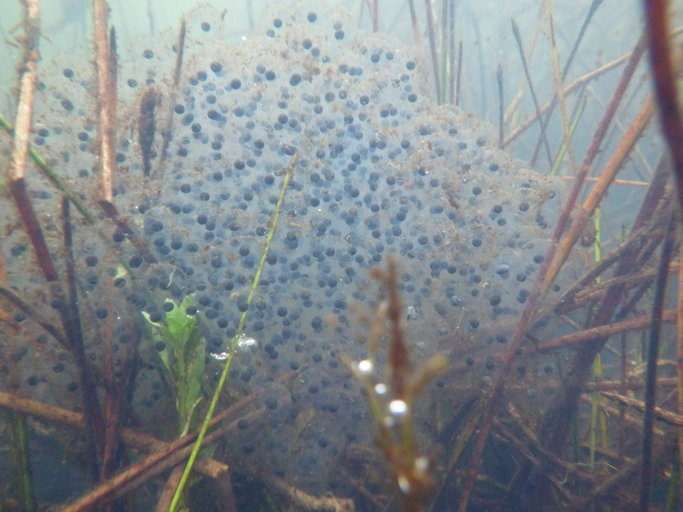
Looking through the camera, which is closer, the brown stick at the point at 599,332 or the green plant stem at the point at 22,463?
the green plant stem at the point at 22,463

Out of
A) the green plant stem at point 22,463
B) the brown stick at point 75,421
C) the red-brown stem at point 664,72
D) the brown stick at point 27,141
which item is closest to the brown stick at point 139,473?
the brown stick at point 75,421

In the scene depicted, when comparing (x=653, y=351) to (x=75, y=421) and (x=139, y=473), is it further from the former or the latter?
(x=75, y=421)

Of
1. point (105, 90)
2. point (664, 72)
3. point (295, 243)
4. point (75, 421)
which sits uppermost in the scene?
point (105, 90)

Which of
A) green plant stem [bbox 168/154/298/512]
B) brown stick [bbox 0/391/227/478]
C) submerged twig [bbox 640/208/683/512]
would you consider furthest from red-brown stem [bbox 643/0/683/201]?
brown stick [bbox 0/391/227/478]

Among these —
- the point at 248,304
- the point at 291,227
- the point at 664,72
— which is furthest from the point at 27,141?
the point at 664,72

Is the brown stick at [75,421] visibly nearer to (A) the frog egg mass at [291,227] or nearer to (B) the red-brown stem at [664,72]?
(A) the frog egg mass at [291,227]

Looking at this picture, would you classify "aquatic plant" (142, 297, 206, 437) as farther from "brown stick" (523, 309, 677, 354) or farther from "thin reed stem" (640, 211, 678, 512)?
"thin reed stem" (640, 211, 678, 512)
